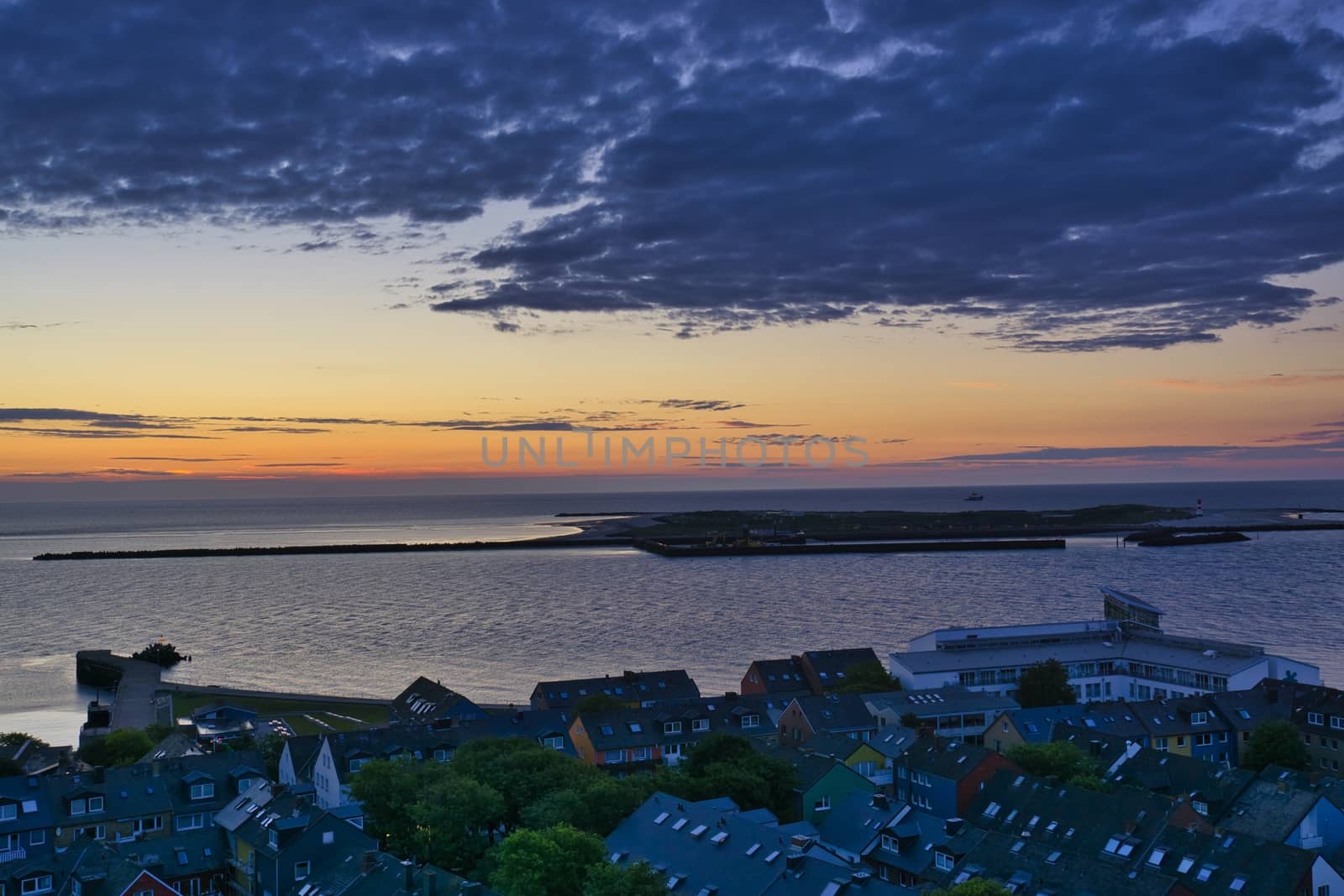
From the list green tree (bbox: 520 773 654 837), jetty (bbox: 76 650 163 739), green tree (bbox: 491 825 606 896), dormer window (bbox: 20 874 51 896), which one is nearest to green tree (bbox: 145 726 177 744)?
jetty (bbox: 76 650 163 739)

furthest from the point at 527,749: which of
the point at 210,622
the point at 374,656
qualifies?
the point at 210,622

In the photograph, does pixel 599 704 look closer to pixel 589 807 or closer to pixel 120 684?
A: pixel 589 807

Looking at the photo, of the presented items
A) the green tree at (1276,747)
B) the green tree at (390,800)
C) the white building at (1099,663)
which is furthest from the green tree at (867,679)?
the green tree at (390,800)

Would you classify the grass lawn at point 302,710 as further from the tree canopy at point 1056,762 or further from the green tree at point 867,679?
the tree canopy at point 1056,762

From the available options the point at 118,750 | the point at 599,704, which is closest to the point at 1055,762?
the point at 599,704

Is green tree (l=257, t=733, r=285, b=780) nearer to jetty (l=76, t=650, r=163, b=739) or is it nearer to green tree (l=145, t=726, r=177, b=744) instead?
green tree (l=145, t=726, r=177, b=744)

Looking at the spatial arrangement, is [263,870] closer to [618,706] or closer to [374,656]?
[618,706]

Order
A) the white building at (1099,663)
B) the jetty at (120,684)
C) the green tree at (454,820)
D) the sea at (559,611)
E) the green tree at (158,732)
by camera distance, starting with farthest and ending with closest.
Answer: the sea at (559,611) → the jetty at (120,684) → the white building at (1099,663) → the green tree at (158,732) → the green tree at (454,820)
